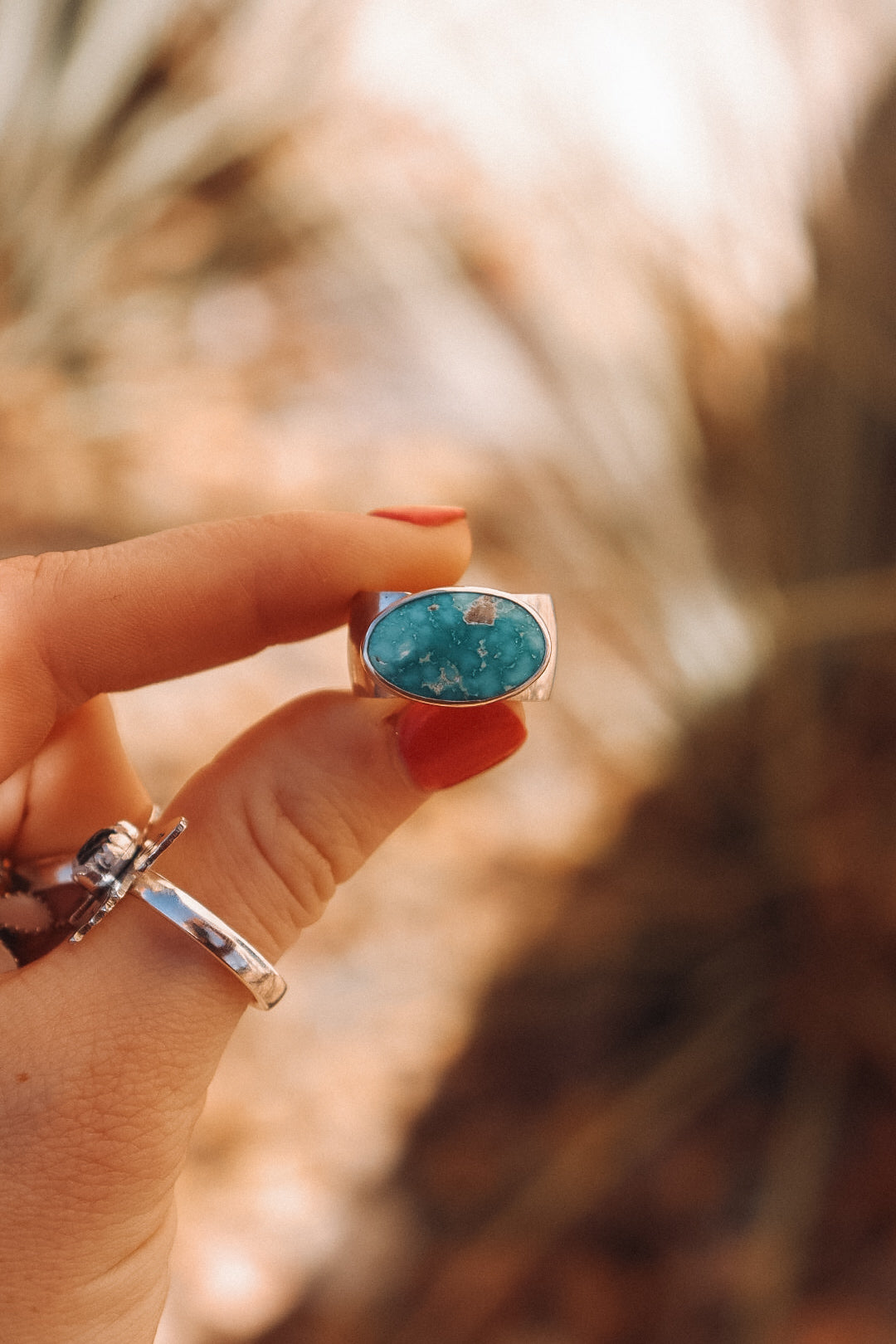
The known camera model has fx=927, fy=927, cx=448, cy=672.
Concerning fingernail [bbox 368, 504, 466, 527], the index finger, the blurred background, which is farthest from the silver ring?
the blurred background

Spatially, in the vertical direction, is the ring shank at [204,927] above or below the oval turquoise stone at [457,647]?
below

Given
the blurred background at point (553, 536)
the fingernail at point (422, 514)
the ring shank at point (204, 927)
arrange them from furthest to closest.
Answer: the blurred background at point (553, 536)
the fingernail at point (422, 514)
the ring shank at point (204, 927)

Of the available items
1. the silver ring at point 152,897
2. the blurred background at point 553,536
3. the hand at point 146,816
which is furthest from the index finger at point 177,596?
the blurred background at point 553,536

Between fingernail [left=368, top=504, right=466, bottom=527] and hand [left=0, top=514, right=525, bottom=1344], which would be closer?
hand [left=0, top=514, right=525, bottom=1344]

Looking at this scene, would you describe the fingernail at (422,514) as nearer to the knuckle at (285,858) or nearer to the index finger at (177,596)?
the index finger at (177,596)

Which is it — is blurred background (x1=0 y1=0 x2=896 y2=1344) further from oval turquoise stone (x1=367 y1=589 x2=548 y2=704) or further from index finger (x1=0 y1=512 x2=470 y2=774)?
oval turquoise stone (x1=367 y1=589 x2=548 y2=704)

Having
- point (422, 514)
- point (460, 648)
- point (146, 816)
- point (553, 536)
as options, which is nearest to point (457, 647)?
point (460, 648)

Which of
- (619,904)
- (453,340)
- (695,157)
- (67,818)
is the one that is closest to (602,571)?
(453,340)
